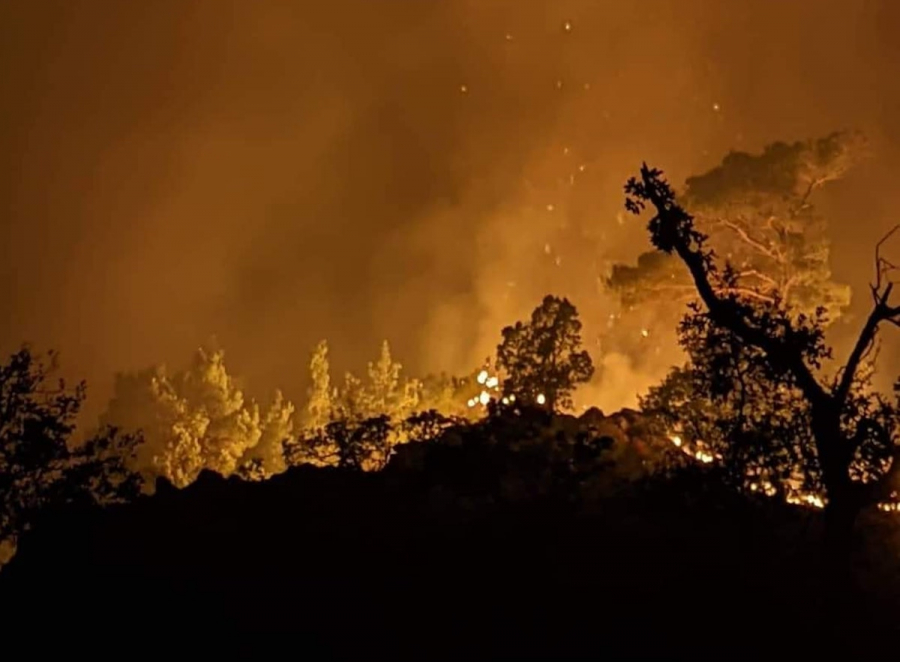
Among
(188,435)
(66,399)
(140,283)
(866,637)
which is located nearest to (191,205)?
(140,283)

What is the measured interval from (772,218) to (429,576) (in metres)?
19.0

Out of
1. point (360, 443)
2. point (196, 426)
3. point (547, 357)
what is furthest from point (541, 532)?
point (196, 426)

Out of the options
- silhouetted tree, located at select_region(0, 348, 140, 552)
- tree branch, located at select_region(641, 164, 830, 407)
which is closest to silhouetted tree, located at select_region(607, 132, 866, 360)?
tree branch, located at select_region(641, 164, 830, 407)

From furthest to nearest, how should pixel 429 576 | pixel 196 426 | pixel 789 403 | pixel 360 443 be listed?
pixel 196 426
pixel 360 443
pixel 789 403
pixel 429 576

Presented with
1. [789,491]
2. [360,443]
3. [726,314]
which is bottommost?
[789,491]

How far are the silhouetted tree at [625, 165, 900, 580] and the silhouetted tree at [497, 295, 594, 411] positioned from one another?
444 inches

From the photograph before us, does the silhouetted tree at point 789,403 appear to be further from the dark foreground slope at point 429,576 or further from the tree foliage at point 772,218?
the tree foliage at point 772,218

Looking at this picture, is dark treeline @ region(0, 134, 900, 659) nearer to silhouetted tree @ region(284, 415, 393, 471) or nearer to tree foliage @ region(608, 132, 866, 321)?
silhouetted tree @ region(284, 415, 393, 471)

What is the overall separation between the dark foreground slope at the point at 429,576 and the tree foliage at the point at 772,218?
1396cm

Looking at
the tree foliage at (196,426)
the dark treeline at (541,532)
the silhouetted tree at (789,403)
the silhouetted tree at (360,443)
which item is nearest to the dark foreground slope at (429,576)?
the dark treeline at (541,532)

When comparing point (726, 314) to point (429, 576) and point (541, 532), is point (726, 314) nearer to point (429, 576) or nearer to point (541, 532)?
point (541, 532)

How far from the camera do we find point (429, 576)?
13641mm

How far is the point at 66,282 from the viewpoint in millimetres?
88062

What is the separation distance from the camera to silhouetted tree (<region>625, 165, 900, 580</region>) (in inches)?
478
